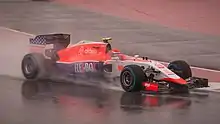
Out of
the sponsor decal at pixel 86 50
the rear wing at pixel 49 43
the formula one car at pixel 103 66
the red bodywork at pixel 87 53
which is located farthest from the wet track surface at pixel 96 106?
the rear wing at pixel 49 43

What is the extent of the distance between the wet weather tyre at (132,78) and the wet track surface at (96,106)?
23 cm

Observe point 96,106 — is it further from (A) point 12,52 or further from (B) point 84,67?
(A) point 12,52

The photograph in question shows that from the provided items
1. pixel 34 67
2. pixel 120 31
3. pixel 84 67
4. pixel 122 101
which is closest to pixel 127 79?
pixel 122 101

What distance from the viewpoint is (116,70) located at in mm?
11844

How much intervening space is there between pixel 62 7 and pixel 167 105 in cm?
1900

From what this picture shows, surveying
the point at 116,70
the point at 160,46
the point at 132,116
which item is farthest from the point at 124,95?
the point at 160,46

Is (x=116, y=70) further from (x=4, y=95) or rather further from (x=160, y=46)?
(x=160, y=46)

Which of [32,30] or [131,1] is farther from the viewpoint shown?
[131,1]

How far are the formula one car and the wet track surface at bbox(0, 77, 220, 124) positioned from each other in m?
0.37

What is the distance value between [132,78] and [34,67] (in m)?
2.93

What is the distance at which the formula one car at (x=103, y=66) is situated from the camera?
11164 mm

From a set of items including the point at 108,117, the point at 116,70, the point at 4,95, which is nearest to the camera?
the point at 108,117

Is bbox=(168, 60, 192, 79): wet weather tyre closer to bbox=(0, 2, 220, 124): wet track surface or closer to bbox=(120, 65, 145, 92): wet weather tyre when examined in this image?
bbox=(0, 2, 220, 124): wet track surface

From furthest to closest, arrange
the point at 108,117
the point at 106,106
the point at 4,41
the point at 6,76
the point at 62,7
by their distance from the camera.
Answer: the point at 62,7
the point at 4,41
the point at 6,76
the point at 106,106
the point at 108,117
